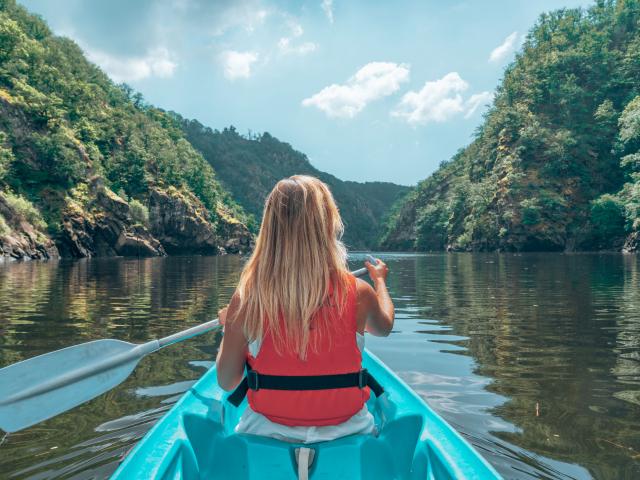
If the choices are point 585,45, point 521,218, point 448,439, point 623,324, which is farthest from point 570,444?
point 585,45

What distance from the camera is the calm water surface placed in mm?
3432

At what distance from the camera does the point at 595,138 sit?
171 feet

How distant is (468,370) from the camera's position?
559 cm

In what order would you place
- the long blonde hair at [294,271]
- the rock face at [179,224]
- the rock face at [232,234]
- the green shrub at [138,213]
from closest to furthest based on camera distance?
the long blonde hair at [294,271] → the green shrub at [138,213] → the rock face at [179,224] → the rock face at [232,234]

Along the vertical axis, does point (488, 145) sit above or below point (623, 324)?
above

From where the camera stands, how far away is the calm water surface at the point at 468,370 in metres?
3.43

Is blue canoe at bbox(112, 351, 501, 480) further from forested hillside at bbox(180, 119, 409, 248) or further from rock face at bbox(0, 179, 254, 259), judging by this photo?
forested hillside at bbox(180, 119, 409, 248)

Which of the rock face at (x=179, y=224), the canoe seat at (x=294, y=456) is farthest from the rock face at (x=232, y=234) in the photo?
the canoe seat at (x=294, y=456)

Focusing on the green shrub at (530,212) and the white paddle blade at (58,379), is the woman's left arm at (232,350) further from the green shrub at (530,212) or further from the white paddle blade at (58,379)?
the green shrub at (530,212)

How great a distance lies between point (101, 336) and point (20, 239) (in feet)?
95.8

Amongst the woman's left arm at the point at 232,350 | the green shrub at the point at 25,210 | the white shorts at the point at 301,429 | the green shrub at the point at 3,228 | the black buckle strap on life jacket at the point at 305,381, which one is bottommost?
the white shorts at the point at 301,429

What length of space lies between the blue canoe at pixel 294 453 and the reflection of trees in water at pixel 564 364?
1263 mm

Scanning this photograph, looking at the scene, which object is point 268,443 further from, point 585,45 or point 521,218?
point 585,45

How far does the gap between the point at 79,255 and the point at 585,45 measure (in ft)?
186
